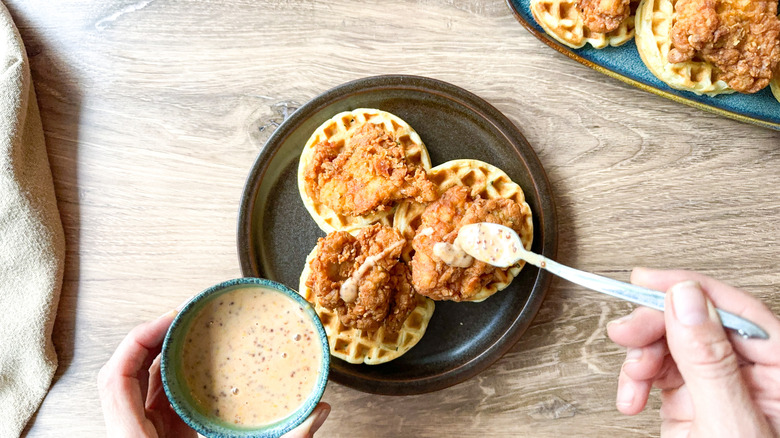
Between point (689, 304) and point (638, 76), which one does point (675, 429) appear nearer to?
point (689, 304)

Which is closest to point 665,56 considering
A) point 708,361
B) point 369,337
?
point 708,361

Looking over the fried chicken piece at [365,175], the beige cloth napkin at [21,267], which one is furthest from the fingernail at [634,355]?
the beige cloth napkin at [21,267]

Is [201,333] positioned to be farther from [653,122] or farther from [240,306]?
[653,122]

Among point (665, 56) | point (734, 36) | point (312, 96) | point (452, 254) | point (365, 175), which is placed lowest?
point (452, 254)

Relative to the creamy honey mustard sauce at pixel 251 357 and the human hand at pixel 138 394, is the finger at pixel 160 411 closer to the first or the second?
the human hand at pixel 138 394

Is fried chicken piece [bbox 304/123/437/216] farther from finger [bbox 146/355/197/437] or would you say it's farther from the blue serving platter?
finger [bbox 146/355/197/437]

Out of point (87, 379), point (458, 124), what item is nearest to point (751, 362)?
point (458, 124)
